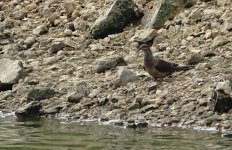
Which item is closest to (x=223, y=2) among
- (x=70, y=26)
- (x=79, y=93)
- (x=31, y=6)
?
(x=70, y=26)

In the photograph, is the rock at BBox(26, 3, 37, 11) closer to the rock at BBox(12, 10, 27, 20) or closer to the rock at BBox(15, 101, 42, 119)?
the rock at BBox(12, 10, 27, 20)

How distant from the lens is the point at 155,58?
1464 centimetres

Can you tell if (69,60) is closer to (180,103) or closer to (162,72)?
(162,72)

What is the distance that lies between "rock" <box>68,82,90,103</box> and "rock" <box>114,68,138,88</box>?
64 cm

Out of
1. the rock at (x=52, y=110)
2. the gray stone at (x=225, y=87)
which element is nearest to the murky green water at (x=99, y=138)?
the gray stone at (x=225, y=87)

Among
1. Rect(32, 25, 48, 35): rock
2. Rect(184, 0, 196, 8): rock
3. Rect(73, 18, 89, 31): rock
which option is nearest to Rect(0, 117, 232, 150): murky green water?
Rect(184, 0, 196, 8): rock

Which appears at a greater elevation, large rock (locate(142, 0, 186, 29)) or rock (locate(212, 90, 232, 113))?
large rock (locate(142, 0, 186, 29))

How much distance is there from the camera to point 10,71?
53.3 feet

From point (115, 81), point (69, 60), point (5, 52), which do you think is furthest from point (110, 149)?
point (5, 52)

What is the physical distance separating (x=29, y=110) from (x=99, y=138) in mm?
3232

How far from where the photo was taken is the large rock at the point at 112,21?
18203 mm

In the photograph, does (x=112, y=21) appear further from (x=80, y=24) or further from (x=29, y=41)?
(x=29, y=41)

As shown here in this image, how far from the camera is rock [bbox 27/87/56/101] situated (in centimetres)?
1457

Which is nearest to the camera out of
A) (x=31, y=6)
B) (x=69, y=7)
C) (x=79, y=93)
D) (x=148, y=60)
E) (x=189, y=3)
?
(x=79, y=93)
